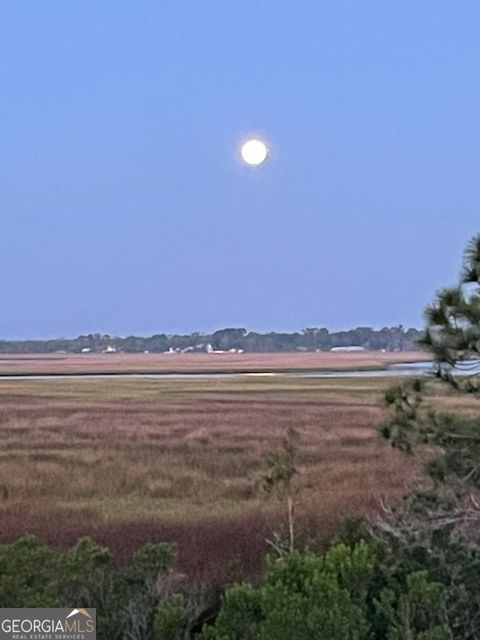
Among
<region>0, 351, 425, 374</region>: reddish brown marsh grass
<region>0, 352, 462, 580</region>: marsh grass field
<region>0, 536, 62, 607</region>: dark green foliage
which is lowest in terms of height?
<region>0, 352, 462, 580</region>: marsh grass field

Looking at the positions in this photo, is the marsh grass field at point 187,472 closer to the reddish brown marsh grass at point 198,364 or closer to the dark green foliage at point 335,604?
the dark green foliage at point 335,604

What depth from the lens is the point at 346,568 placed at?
785 cm

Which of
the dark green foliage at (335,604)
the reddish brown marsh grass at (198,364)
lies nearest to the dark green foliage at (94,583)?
the dark green foliage at (335,604)

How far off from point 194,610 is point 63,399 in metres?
40.5

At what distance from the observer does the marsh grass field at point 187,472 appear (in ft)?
49.3

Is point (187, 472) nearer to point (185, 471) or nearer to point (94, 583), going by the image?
point (185, 471)

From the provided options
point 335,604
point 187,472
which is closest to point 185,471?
point 187,472

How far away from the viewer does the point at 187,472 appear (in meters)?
22.5

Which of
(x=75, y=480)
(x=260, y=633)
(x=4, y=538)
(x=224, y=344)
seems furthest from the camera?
(x=224, y=344)

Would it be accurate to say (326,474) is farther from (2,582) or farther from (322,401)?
(322,401)

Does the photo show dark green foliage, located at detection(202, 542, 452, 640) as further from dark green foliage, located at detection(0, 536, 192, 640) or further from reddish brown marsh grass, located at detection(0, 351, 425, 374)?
reddish brown marsh grass, located at detection(0, 351, 425, 374)

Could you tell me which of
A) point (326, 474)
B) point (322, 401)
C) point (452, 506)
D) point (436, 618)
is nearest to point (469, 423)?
point (452, 506)

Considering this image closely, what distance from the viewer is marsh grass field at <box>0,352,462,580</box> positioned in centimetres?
1502

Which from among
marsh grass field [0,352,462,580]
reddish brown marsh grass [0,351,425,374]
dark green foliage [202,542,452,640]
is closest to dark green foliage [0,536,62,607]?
dark green foliage [202,542,452,640]
